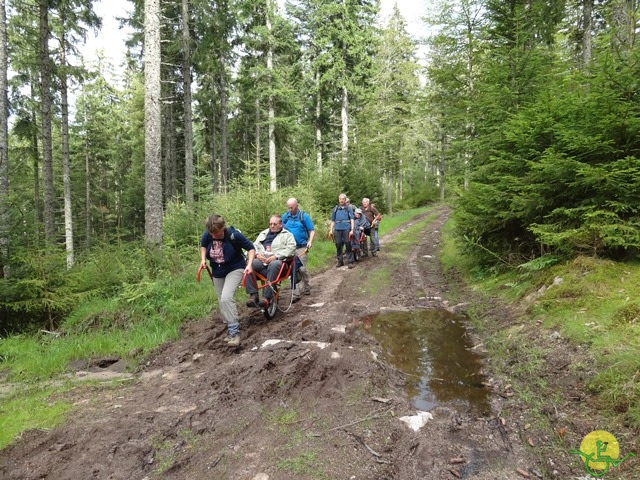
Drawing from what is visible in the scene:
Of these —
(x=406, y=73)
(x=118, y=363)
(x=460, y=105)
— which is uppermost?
(x=406, y=73)

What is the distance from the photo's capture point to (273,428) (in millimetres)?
3363

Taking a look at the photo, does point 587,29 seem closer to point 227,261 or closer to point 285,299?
point 285,299

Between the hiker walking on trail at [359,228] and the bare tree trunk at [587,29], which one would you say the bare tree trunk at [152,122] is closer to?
the hiker walking on trail at [359,228]

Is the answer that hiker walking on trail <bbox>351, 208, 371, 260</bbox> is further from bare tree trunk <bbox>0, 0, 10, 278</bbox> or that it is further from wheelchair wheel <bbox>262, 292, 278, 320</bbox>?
bare tree trunk <bbox>0, 0, 10, 278</bbox>

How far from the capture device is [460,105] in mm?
10922

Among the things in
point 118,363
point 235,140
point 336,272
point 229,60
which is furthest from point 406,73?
point 118,363

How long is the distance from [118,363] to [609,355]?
6357mm

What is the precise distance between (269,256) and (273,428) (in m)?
3.85

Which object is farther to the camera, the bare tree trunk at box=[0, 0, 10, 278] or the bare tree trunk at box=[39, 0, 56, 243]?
the bare tree trunk at box=[39, 0, 56, 243]

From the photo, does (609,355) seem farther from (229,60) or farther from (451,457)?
(229,60)

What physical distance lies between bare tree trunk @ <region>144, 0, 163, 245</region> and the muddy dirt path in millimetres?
5877

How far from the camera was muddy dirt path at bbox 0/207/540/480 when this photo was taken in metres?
2.87

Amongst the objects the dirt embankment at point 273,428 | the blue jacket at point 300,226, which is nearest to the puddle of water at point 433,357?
the dirt embankment at point 273,428

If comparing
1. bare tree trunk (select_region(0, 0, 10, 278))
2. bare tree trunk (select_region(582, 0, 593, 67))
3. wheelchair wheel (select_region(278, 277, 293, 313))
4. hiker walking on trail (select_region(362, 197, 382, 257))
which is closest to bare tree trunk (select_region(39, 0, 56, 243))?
bare tree trunk (select_region(0, 0, 10, 278))
